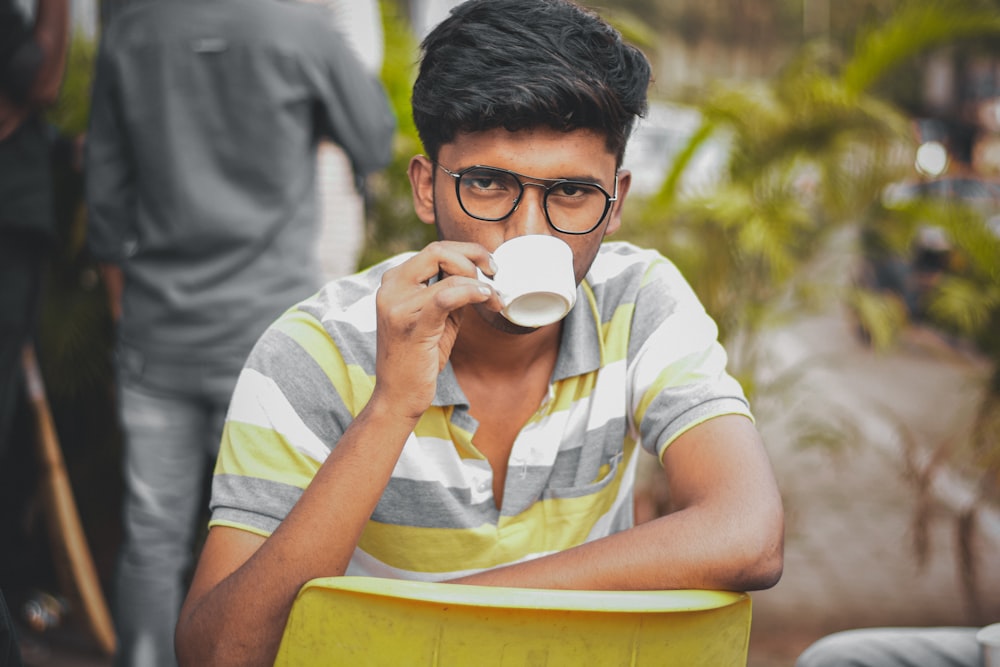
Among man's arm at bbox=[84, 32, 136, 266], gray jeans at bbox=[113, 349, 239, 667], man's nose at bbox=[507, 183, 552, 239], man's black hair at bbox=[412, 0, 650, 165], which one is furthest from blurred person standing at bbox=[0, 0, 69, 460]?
man's nose at bbox=[507, 183, 552, 239]

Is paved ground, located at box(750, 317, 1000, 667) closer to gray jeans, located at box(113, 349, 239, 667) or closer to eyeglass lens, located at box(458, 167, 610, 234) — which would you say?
gray jeans, located at box(113, 349, 239, 667)

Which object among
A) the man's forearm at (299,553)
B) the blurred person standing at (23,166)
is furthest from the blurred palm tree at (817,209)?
the man's forearm at (299,553)

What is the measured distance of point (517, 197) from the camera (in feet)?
4.78

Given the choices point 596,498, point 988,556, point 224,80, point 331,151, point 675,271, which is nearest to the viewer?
point 596,498

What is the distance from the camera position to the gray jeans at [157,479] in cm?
240

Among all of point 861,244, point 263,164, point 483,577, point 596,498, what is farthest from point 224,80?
point 861,244

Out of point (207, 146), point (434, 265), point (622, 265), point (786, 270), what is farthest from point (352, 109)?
point (786, 270)

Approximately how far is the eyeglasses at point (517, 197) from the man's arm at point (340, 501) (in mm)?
192

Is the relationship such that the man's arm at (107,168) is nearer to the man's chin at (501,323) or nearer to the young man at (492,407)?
the young man at (492,407)

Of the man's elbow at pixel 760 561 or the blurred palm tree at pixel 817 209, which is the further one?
the blurred palm tree at pixel 817 209

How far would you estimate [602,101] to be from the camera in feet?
4.86

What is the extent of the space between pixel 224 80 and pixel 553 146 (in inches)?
49.4

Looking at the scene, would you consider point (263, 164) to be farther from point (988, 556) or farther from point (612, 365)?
point (988, 556)

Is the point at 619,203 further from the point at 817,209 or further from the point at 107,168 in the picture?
the point at 817,209
